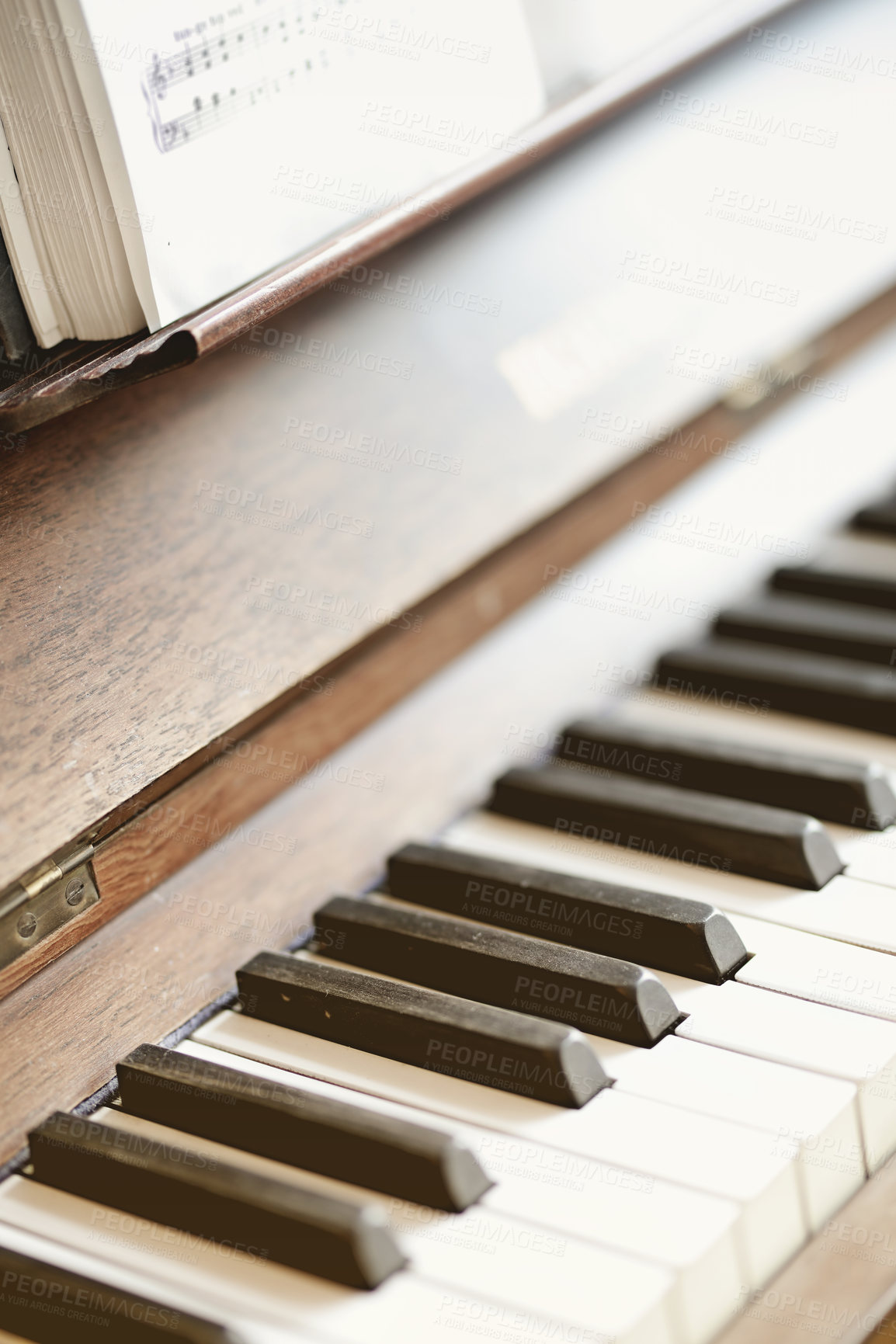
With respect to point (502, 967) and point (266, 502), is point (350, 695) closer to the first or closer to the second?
point (266, 502)

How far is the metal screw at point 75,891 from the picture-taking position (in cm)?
105

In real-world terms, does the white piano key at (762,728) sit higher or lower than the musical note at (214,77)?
lower

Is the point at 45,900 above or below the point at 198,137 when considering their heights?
below

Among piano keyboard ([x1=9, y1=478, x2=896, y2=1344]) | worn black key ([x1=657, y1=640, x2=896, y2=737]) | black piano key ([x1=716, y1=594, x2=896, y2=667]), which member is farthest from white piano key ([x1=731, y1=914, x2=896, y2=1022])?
black piano key ([x1=716, y1=594, x2=896, y2=667])

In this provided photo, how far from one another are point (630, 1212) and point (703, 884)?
0.40 metres

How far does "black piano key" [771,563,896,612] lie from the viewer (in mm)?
1615

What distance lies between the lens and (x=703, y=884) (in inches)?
49.1

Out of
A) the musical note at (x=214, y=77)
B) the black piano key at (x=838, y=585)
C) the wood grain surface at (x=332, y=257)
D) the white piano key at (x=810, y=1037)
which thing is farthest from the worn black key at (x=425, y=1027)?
the black piano key at (x=838, y=585)

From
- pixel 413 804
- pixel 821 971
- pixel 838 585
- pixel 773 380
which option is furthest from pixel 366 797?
pixel 773 380

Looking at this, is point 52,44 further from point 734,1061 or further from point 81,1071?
point 734,1061

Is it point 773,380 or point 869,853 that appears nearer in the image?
point 869,853

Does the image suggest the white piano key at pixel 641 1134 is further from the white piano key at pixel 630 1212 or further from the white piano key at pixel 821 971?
the white piano key at pixel 821 971

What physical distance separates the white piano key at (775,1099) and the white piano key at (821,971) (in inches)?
3.6

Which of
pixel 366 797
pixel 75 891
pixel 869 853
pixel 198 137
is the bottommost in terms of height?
Result: pixel 869 853
